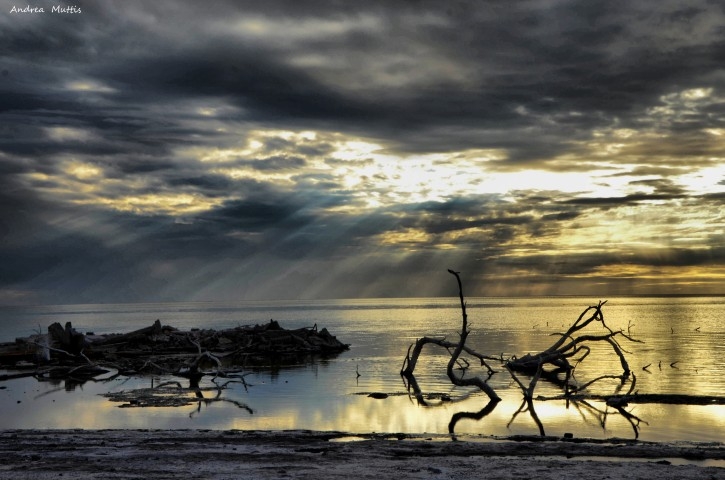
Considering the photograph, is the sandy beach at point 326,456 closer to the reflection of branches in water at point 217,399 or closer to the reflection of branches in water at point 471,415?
the reflection of branches in water at point 471,415

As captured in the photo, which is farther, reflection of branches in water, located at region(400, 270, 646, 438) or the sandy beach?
reflection of branches in water, located at region(400, 270, 646, 438)

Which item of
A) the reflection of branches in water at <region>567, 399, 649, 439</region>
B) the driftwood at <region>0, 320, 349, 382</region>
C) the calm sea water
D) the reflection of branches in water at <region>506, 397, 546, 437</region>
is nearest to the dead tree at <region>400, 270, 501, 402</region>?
the calm sea water

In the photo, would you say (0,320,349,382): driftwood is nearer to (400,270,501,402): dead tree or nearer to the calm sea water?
the calm sea water

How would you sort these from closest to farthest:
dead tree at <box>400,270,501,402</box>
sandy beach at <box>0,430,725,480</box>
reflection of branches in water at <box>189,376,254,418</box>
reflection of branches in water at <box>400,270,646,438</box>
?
sandy beach at <box>0,430,725,480</box>
reflection of branches in water at <box>400,270,646,438</box>
reflection of branches in water at <box>189,376,254,418</box>
dead tree at <box>400,270,501,402</box>

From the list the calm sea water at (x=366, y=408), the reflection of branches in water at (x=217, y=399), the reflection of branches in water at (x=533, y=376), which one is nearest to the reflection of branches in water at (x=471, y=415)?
the reflection of branches in water at (x=533, y=376)

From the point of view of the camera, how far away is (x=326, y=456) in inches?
672

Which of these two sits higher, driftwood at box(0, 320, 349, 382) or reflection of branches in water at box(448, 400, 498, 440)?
driftwood at box(0, 320, 349, 382)

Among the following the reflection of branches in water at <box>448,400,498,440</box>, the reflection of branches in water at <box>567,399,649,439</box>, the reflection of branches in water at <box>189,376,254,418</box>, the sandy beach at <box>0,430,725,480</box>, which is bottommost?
the reflection of branches in water at <box>567,399,649,439</box>

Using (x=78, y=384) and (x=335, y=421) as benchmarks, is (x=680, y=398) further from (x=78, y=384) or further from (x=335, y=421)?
(x=78, y=384)

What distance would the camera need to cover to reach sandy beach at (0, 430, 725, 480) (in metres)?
14.9

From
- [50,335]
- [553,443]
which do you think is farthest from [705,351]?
[50,335]

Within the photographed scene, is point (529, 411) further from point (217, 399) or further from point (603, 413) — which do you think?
point (217, 399)

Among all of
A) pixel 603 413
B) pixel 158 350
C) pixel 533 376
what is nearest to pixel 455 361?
pixel 533 376

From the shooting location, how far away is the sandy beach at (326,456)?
14.9 metres
